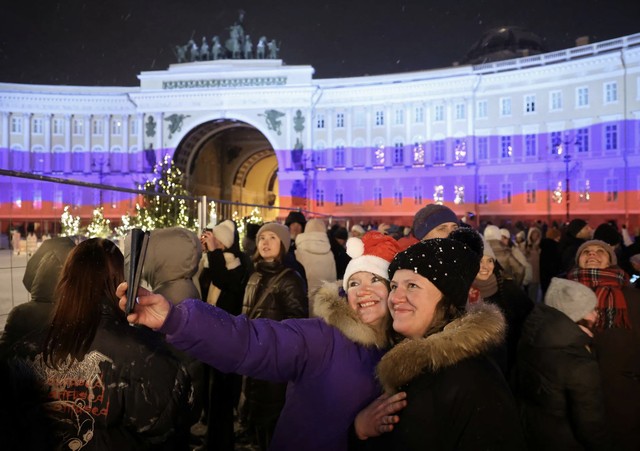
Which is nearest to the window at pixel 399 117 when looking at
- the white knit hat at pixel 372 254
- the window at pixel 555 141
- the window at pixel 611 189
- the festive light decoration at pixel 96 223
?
the window at pixel 555 141

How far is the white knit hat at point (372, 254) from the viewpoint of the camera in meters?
2.82

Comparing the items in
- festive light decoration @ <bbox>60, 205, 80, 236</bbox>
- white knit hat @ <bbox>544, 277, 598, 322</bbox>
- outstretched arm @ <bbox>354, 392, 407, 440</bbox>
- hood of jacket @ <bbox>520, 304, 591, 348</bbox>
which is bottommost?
outstretched arm @ <bbox>354, 392, 407, 440</bbox>

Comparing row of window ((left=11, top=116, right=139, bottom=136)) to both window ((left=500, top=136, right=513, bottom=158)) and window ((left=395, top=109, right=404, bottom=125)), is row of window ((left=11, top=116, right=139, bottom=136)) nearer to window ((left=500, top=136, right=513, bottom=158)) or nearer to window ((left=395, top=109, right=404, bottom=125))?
window ((left=395, top=109, right=404, bottom=125))

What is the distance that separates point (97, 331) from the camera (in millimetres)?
2396

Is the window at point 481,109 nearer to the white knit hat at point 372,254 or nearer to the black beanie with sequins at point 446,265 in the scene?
the white knit hat at point 372,254

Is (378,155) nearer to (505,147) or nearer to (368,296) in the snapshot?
(505,147)

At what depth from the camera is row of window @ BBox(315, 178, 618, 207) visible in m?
34.3

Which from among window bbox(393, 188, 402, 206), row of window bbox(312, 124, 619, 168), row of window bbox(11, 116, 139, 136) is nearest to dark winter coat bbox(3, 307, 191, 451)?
row of window bbox(312, 124, 619, 168)

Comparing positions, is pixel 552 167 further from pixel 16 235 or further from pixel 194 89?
pixel 16 235

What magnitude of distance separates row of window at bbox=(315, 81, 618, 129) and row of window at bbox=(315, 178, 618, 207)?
500 cm

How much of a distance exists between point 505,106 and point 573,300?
37.9 m

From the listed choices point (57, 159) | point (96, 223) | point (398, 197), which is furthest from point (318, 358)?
point (57, 159)

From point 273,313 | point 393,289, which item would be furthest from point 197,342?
point 273,313

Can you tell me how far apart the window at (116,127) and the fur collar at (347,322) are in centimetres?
4627
